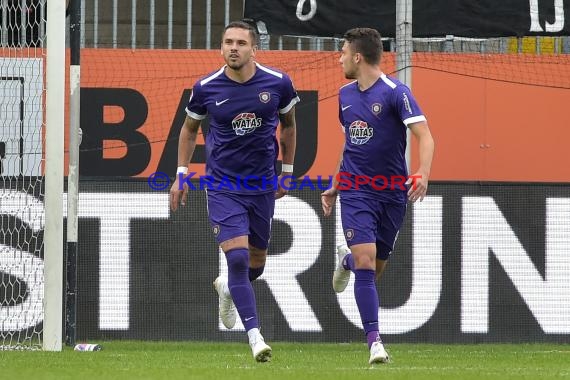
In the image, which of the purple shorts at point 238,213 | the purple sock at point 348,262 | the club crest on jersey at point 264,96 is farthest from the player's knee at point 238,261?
the purple sock at point 348,262

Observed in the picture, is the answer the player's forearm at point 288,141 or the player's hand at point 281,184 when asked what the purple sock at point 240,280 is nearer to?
the player's hand at point 281,184

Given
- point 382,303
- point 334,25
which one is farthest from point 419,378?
point 334,25

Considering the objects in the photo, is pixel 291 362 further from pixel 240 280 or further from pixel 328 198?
pixel 328 198

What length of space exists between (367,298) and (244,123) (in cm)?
138

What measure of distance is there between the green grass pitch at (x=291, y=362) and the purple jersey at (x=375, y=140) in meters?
1.13

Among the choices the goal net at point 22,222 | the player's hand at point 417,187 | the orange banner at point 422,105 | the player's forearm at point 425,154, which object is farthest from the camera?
the orange banner at point 422,105

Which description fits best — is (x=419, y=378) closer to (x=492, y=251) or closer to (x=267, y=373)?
(x=267, y=373)

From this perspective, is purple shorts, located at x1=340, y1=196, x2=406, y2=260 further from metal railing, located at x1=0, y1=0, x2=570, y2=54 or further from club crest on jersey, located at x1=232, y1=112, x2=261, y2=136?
metal railing, located at x1=0, y1=0, x2=570, y2=54

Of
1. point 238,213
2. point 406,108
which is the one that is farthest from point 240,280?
point 406,108

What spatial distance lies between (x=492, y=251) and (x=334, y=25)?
9.61 ft

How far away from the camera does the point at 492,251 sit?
10906mm

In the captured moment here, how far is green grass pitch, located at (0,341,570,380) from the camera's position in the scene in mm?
6791

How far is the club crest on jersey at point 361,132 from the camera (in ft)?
26.0

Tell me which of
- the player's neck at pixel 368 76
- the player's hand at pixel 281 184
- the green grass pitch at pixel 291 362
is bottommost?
the green grass pitch at pixel 291 362
